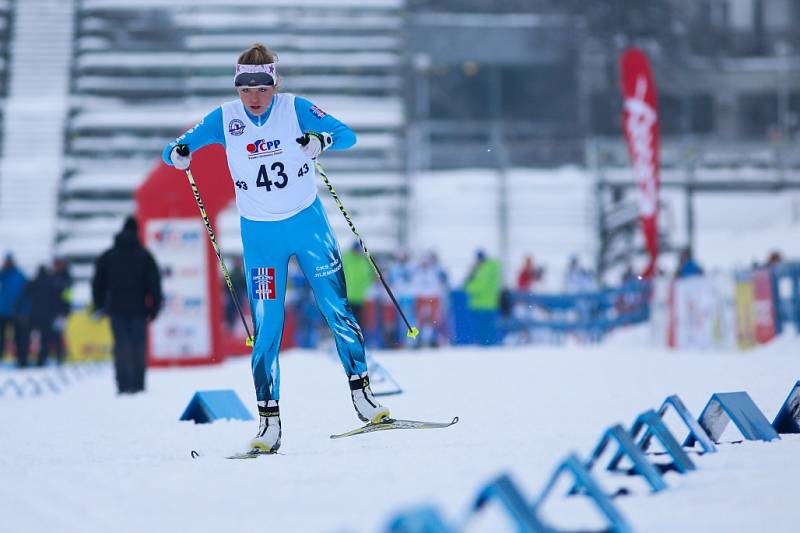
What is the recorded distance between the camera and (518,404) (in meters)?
8.61

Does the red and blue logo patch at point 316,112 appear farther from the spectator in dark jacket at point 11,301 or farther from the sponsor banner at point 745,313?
the spectator in dark jacket at point 11,301

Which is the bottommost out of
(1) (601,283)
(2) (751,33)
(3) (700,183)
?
(1) (601,283)

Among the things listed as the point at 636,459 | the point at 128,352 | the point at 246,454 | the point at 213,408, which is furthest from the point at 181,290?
the point at 636,459

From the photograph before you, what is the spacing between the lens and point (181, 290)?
16000mm

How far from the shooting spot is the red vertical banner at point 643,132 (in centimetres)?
1839

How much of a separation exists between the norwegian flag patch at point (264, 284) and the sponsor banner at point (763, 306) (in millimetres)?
9015

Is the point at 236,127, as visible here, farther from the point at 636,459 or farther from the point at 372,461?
the point at 636,459

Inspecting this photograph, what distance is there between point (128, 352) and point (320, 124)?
19.5 ft

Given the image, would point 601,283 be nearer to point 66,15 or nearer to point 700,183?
point 700,183

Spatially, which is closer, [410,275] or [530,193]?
[410,275]

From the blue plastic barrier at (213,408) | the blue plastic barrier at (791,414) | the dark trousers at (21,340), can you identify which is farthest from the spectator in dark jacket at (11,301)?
the blue plastic barrier at (791,414)

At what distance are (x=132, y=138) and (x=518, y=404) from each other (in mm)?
22295

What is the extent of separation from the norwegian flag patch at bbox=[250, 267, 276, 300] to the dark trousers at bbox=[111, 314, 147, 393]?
5694mm

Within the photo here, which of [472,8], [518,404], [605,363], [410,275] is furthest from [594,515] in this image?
[472,8]
